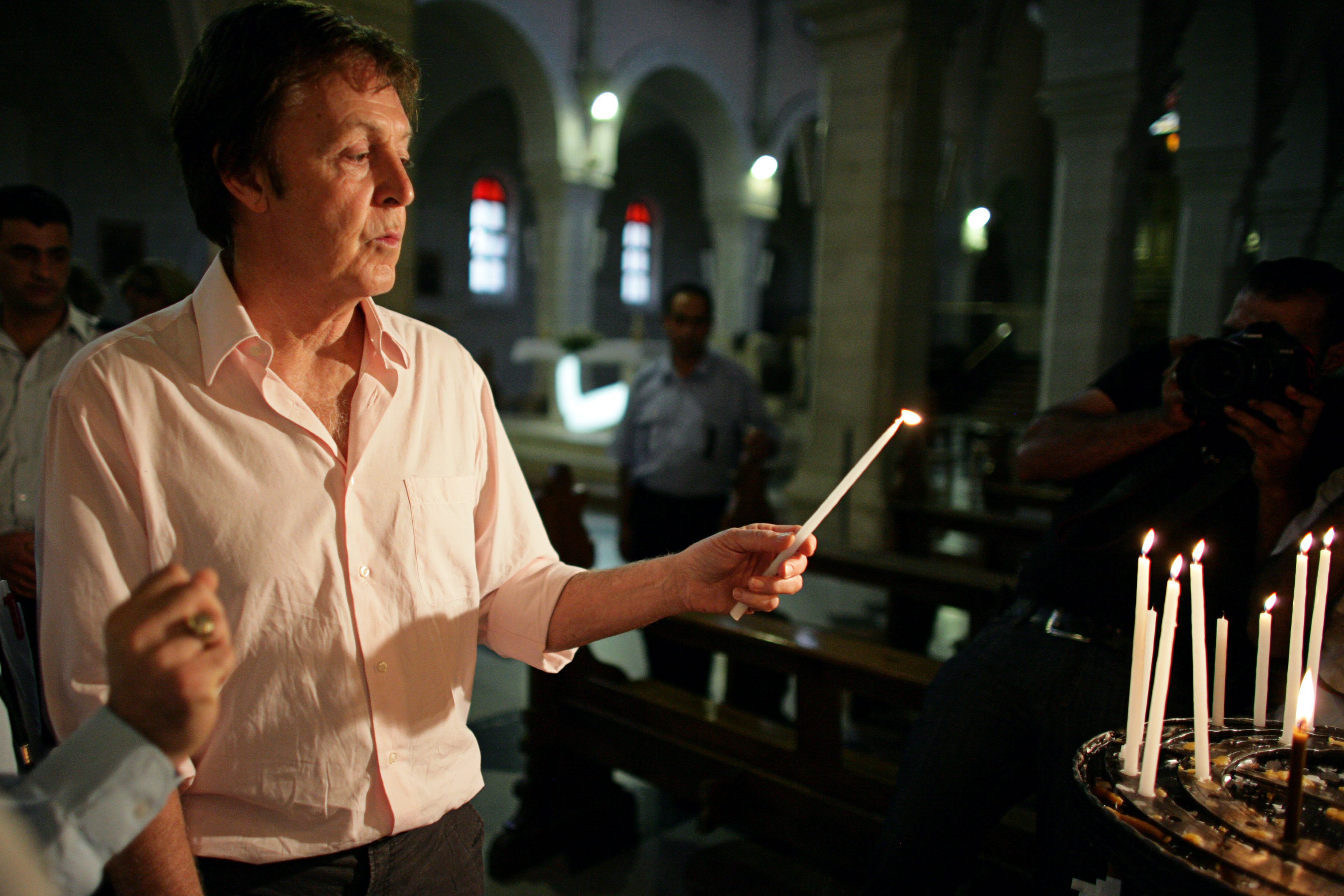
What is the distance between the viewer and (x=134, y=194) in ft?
45.6

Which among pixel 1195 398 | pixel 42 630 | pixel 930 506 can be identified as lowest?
pixel 930 506

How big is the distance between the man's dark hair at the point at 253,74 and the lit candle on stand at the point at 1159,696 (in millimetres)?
1198

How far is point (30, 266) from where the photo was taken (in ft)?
8.64

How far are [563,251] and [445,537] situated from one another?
1204cm

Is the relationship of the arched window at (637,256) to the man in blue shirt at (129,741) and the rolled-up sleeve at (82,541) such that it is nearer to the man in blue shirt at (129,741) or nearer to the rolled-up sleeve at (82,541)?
the rolled-up sleeve at (82,541)

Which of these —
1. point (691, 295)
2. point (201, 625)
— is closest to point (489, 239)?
point (691, 295)

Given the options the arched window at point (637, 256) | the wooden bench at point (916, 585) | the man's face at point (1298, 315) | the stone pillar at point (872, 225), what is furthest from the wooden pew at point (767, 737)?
the arched window at point (637, 256)

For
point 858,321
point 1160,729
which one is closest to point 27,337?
point 1160,729

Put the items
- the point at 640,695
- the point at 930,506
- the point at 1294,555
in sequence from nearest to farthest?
the point at 1294,555 < the point at 640,695 < the point at 930,506

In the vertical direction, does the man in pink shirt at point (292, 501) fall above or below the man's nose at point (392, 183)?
below

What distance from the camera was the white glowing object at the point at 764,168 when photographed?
14477 mm

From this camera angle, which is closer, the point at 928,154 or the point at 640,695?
the point at 640,695

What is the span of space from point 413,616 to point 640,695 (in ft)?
6.18

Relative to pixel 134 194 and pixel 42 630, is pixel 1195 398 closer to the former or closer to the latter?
pixel 42 630
